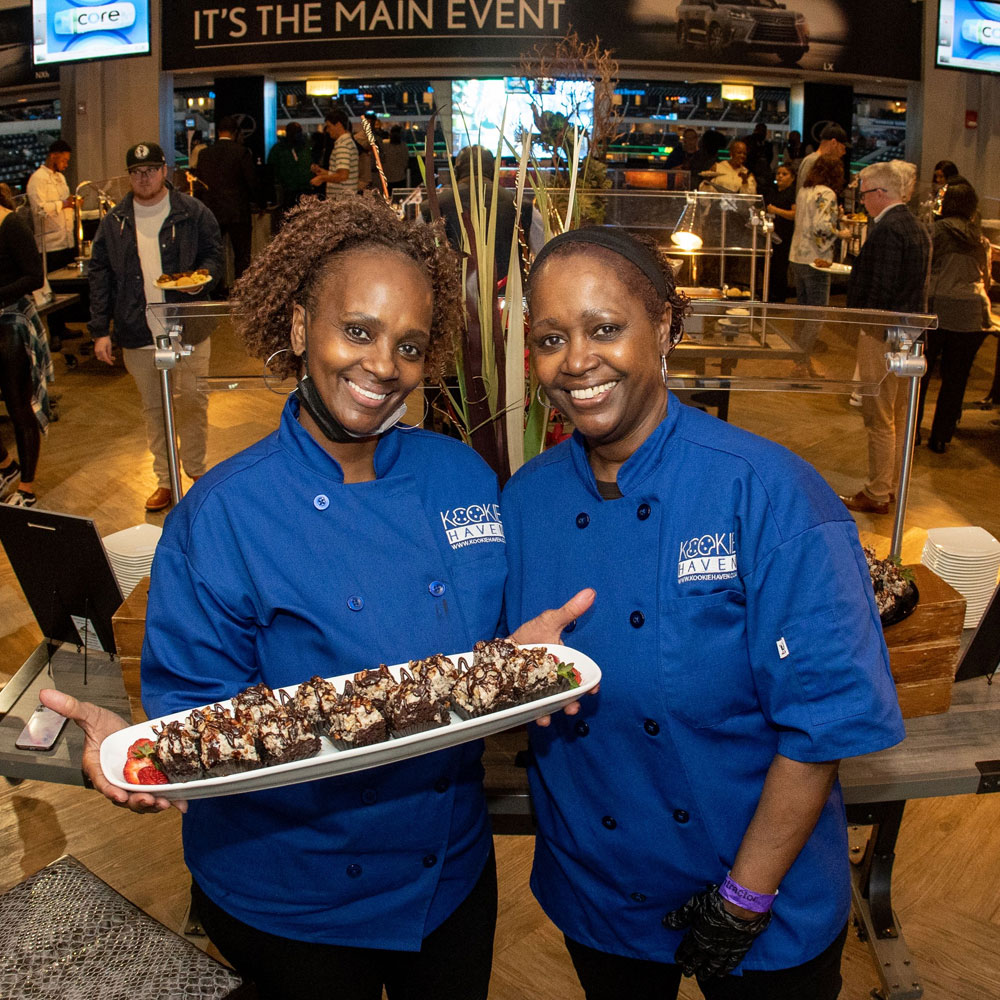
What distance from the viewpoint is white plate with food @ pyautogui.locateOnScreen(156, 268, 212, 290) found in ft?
15.6

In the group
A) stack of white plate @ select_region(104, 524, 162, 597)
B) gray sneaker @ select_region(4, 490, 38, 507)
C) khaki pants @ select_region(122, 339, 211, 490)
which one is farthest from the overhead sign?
stack of white plate @ select_region(104, 524, 162, 597)

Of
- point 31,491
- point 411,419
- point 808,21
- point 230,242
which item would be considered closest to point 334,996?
point 411,419

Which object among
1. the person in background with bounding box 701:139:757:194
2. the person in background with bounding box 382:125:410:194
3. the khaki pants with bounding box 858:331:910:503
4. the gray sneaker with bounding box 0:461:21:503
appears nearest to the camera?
the khaki pants with bounding box 858:331:910:503

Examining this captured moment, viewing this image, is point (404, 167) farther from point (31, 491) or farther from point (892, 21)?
point (31, 491)

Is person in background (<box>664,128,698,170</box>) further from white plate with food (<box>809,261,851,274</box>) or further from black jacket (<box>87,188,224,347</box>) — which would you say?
black jacket (<box>87,188,224,347</box>)

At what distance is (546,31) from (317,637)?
9.66 m

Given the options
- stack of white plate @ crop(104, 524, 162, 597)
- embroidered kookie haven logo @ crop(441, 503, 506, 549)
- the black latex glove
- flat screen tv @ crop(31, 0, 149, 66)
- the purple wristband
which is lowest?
the black latex glove

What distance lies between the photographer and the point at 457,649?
1544mm

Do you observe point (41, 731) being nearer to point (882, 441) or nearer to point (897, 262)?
point (882, 441)

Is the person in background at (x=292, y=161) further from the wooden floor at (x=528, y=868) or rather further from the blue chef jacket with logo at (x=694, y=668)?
the blue chef jacket with logo at (x=694, y=668)

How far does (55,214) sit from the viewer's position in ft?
26.4

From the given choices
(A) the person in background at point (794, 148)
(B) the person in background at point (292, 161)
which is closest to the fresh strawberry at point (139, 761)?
(B) the person in background at point (292, 161)

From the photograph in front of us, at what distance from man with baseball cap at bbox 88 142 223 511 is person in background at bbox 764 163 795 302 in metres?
5.94

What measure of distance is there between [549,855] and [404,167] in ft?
32.5
